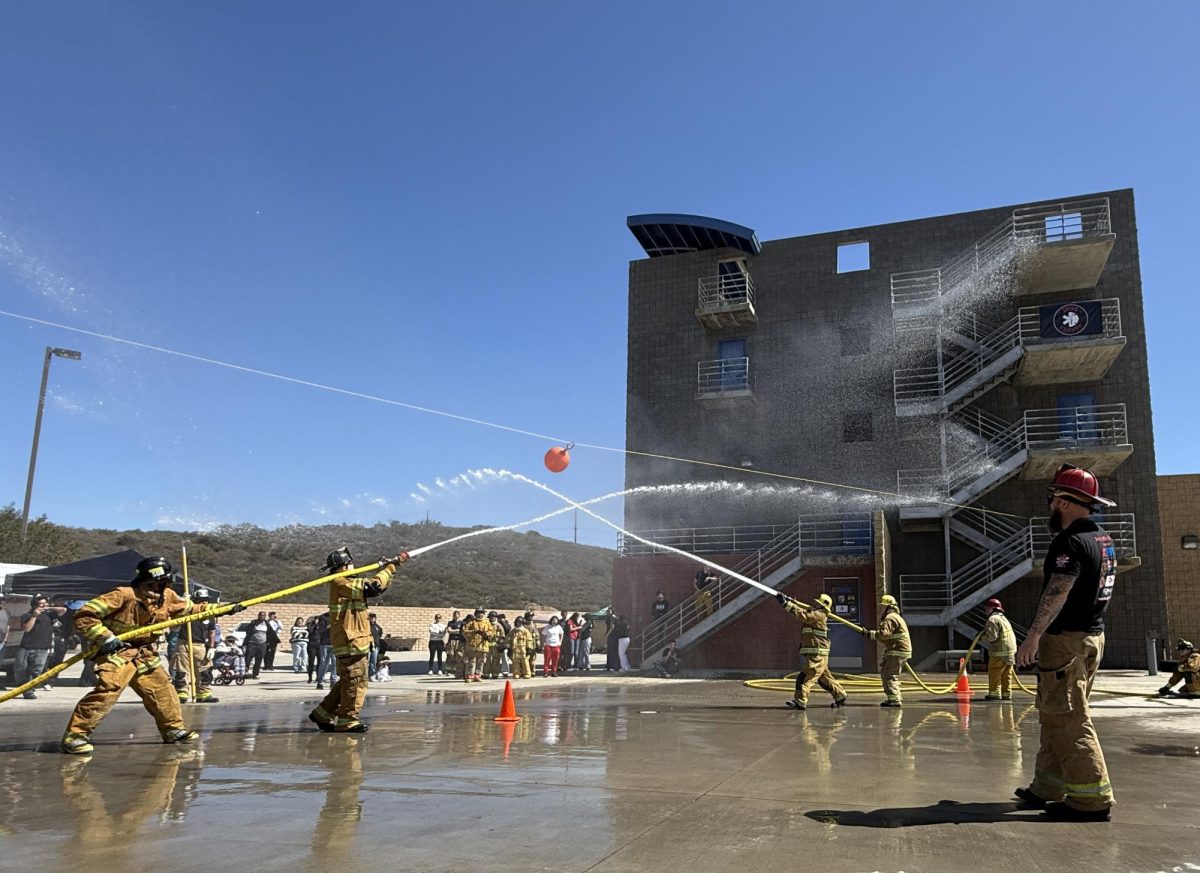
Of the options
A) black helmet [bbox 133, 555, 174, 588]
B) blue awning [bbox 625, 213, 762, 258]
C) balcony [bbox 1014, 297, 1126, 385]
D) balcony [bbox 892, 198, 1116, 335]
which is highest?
blue awning [bbox 625, 213, 762, 258]

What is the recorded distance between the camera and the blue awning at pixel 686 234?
99.1ft

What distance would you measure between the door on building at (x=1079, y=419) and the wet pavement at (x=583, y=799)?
16195mm

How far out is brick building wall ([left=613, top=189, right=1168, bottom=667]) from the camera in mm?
25062

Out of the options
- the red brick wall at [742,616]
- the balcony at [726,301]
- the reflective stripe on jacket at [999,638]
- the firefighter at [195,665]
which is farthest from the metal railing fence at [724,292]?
the firefighter at [195,665]

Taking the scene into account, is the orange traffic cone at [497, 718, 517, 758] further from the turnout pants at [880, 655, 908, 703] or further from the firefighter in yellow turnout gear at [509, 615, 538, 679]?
the firefighter in yellow turnout gear at [509, 615, 538, 679]

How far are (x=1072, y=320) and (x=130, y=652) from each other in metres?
24.2

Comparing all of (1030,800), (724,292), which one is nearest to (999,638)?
(1030,800)

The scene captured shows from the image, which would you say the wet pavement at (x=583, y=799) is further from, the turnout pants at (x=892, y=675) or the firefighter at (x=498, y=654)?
the firefighter at (x=498, y=654)

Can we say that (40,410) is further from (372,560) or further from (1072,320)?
(372,560)

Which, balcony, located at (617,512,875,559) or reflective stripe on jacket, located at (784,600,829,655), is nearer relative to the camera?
reflective stripe on jacket, located at (784,600,829,655)

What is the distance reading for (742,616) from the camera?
85.8ft

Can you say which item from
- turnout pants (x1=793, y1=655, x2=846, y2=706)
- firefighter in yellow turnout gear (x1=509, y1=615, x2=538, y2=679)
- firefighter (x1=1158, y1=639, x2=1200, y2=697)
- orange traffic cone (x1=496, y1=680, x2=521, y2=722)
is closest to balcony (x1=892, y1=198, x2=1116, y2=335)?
firefighter (x1=1158, y1=639, x2=1200, y2=697)

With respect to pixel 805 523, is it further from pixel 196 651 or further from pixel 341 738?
pixel 341 738

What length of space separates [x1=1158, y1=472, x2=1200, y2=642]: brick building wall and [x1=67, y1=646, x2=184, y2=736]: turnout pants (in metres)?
26.0
